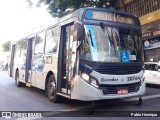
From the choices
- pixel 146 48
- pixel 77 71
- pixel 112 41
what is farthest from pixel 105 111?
pixel 146 48

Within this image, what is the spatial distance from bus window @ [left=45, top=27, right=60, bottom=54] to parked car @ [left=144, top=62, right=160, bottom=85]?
5.72m

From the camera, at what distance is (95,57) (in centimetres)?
714

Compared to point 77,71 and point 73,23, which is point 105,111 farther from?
point 73,23

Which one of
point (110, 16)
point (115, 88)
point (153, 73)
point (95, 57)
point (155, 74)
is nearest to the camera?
point (95, 57)

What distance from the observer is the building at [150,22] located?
59.6 ft

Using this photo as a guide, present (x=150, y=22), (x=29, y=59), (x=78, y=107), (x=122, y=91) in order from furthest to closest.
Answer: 1. (x=150, y=22)
2. (x=29, y=59)
3. (x=78, y=107)
4. (x=122, y=91)

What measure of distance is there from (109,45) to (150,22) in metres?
12.3

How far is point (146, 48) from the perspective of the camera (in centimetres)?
2028

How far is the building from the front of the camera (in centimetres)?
1815

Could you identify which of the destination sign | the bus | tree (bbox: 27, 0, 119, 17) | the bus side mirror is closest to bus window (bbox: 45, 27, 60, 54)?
the bus

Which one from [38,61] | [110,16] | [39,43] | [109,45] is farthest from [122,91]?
[39,43]

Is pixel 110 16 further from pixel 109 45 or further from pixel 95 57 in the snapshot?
pixel 95 57

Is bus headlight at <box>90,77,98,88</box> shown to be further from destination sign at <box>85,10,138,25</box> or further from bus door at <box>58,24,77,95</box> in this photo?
destination sign at <box>85,10,138,25</box>

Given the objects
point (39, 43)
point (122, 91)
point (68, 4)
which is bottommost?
point (122, 91)
